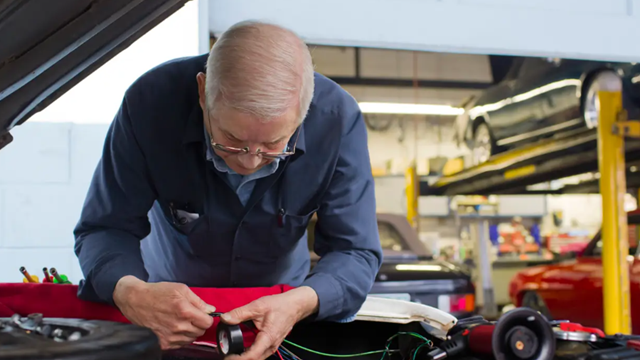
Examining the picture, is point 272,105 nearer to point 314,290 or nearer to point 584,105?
point 314,290

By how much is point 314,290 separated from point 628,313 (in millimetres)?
3259

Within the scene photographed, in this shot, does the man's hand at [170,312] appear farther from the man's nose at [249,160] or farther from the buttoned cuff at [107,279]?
the man's nose at [249,160]

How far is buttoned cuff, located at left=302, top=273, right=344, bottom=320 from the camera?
4.25 ft

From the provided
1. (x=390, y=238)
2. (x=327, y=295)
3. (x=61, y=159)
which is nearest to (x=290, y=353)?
(x=327, y=295)

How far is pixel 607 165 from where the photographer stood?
3877 mm

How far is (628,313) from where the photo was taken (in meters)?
3.87

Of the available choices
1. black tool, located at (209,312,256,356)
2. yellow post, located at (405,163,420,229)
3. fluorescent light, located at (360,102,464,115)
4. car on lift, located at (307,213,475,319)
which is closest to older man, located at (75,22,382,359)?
black tool, located at (209,312,256,356)

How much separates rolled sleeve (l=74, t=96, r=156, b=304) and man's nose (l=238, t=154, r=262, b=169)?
1.13 feet

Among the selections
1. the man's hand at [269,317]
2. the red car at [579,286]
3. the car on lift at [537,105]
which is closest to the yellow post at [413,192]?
the car on lift at [537,105]

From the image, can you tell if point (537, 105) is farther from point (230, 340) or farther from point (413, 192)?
point (230, 340)

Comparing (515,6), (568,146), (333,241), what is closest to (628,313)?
(568,146)

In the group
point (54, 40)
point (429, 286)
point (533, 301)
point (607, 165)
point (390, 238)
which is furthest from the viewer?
point (533, 301)

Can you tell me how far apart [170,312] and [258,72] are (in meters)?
0.46

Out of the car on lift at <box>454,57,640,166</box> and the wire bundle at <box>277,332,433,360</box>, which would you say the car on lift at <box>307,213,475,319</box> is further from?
the wire bundle at <box>277,332,433,360</box>
